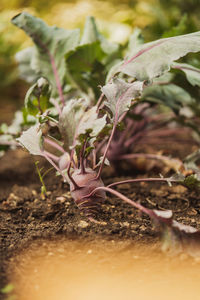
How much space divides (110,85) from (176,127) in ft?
3.07

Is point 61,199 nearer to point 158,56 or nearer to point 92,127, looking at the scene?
point 92,127

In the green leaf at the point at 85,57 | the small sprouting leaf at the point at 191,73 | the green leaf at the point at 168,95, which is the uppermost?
the green leaf at the point at 85,57

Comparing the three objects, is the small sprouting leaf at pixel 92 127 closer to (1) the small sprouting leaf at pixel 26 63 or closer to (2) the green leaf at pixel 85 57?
(2) the green leaf at pixel 85 57

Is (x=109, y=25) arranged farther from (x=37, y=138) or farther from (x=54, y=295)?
(x=54, y=295)

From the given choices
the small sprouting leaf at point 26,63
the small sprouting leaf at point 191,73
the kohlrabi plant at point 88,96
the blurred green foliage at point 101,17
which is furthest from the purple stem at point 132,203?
the blurred green foliage at point 101,17

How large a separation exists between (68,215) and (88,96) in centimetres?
65

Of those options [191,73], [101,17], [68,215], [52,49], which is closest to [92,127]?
[68,215]

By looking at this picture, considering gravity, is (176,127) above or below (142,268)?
below

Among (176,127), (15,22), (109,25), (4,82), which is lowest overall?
(176,127)

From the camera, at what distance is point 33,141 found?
900 mm

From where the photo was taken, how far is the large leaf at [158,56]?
2.99ft

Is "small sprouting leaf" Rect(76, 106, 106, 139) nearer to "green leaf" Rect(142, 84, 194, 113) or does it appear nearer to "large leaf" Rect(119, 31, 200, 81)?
"large leaf" Rect(119, 31, 200, 81)

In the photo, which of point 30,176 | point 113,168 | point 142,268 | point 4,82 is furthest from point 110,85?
point 4,82

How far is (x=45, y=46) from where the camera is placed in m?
1.28
